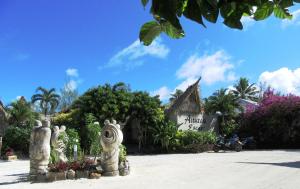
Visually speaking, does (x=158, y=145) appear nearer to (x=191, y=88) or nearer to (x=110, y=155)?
(x=191, y=88)

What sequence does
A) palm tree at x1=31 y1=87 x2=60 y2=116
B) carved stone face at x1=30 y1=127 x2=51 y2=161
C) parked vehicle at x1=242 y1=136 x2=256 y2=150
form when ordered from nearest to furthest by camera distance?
carved stone face at x1=30 y1=127 x2=51 y2=161
parked vehicle at x1=242 y1=136 x2=256 y2=150
palm tree at x1=31 y1=87 x2=60 y2=116

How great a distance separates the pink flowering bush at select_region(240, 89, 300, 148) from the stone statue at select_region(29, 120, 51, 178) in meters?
15.8

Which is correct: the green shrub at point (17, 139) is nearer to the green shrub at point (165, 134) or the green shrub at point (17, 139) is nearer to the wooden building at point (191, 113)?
the green shrub at point (165, 134)

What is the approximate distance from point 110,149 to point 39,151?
2181 mm

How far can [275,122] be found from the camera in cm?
2430

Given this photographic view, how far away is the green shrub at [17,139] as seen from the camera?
22.7m

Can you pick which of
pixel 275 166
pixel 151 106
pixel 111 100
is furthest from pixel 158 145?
pixel 275 166

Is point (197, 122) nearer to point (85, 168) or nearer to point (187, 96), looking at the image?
point (187, 96)

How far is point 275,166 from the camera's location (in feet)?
47.2

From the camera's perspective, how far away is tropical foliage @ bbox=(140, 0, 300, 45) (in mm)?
1402


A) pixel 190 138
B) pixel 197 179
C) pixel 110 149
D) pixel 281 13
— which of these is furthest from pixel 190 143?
pixel 281 13

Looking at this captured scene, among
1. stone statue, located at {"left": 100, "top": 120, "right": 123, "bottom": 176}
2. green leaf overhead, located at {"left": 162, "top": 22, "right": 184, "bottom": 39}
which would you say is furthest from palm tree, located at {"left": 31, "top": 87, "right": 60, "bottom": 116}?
green leaf overhead, located at {"left": 162, "top": 22, "right": 184, "bottom": 39}

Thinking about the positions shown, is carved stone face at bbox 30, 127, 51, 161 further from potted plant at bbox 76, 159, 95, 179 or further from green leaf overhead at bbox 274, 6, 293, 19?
green leaf overhead at bbox 274, 6, 293, 19

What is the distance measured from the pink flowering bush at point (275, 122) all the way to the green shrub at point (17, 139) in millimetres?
13308
